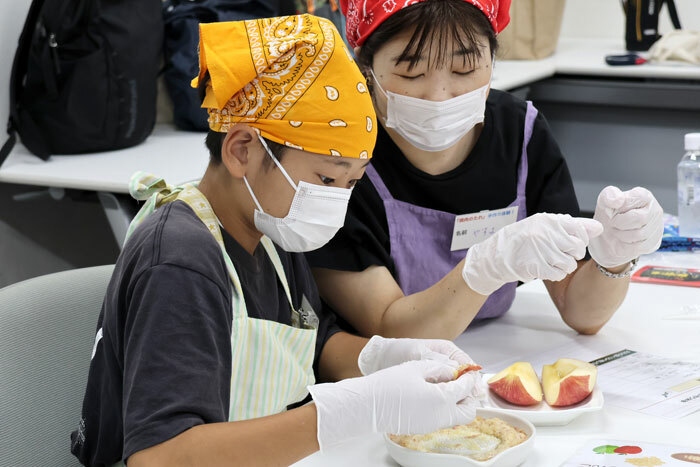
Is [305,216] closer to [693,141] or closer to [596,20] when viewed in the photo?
[693,141]

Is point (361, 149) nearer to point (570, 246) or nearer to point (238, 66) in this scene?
point (238, 66)

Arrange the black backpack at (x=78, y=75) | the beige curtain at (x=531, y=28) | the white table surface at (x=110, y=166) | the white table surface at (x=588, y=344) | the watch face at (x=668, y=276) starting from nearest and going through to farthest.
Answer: the white table surface at (x=588, y=344), the watch face at (x=668, y=276), the white table surface at (x=110, y=166), the black backpack at (x=78, y=75), the beige curtain at (x=531, y=28)

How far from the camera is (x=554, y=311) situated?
1590 mm

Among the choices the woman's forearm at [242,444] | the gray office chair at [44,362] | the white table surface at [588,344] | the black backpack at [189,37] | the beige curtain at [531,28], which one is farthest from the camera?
the beige curtain at [531,28]

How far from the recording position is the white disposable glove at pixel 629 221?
131 centimetres

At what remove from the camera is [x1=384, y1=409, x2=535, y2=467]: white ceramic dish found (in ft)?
3.08

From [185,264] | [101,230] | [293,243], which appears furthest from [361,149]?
[101,230]

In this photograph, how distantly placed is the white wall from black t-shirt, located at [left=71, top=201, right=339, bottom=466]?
3728mm

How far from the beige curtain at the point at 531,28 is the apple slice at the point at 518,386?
9.09 feet

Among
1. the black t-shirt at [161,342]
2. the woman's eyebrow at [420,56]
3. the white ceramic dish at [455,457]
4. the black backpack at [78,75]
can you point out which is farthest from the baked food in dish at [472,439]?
the black backpack at [78,75]

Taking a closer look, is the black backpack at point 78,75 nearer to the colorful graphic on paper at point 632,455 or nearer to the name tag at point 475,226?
the name tag at point 475,226

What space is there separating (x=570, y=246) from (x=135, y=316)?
64cm

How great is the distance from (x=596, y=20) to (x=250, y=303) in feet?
12.4

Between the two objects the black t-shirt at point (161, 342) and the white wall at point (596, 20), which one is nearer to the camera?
the black t-shirt at point (161, 342)
